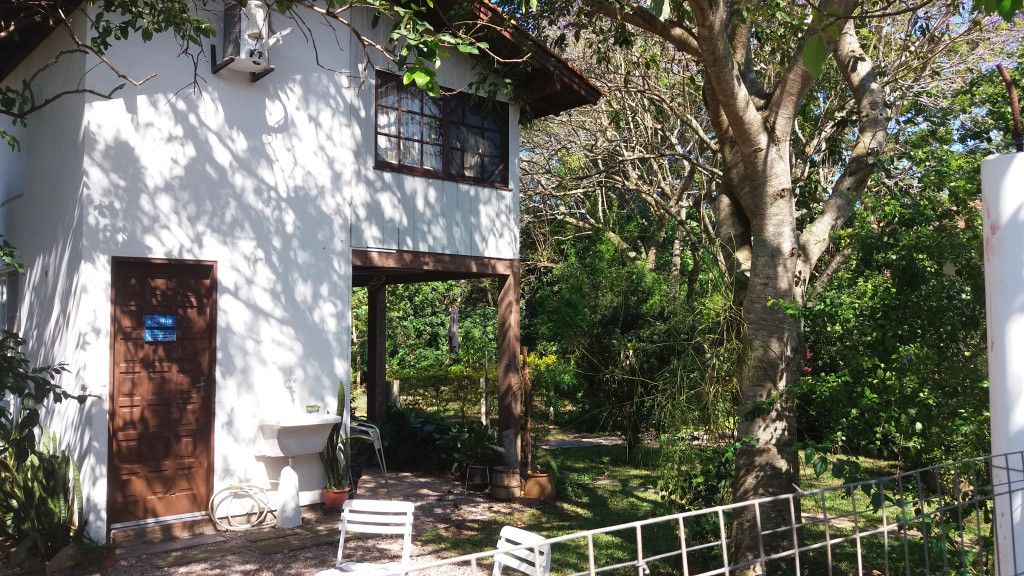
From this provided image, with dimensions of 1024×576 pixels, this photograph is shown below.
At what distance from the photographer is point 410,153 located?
876 cm

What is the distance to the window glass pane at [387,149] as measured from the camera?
8.52m

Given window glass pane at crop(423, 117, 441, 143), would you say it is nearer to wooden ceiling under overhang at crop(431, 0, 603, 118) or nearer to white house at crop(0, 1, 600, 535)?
white house at crop(0, 1, 600, 535)

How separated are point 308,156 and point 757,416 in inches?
194

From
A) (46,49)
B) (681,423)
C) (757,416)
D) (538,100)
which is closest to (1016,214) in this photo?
(757,416)

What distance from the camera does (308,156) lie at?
792 centimetres

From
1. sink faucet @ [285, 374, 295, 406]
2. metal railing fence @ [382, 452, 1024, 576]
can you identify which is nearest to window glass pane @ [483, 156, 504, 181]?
sink faucet @ [285, 374, 295, 406]

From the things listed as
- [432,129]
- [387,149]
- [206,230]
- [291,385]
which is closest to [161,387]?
[291,385]

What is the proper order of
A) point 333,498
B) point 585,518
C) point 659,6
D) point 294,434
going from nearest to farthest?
point 659,6, point 294,434, point 333,498, point 585,518

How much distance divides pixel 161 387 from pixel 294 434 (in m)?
1.21

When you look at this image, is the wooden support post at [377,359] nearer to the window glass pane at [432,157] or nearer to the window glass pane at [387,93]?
the window glass pane at [432,157]

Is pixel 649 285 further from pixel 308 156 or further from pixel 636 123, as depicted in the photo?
pixel 308 156

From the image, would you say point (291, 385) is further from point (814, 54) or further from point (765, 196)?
point (814, 54)

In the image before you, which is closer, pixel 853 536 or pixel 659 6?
pixel 853 536

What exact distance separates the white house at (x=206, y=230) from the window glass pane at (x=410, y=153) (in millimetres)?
22
